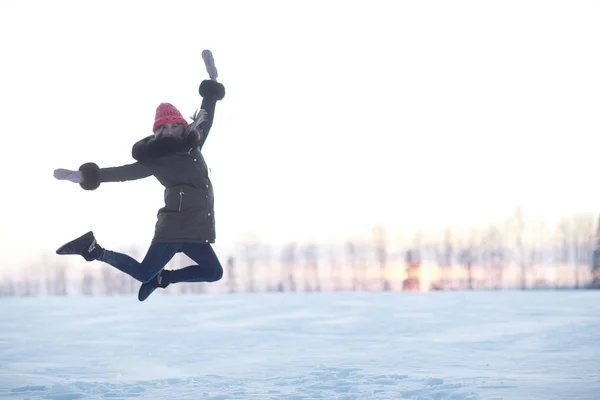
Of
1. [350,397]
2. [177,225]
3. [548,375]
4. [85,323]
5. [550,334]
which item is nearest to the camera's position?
[177,225]

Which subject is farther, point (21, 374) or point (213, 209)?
point (21, 374)

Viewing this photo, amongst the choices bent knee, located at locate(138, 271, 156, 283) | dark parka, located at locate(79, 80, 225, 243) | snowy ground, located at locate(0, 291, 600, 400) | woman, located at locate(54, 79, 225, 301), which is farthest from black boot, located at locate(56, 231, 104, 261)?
snowy ground, located at locate(0, 291, 600, 400)

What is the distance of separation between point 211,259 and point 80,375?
1339cm

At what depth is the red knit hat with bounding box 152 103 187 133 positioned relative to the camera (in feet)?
14.4

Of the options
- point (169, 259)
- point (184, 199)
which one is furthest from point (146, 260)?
point (184, 199)

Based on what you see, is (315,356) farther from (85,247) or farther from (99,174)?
(99,174)

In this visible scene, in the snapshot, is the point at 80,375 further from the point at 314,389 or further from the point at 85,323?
the point at 85,323

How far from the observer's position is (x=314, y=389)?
13.6 metres

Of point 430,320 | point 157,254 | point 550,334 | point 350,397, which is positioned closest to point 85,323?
point 430,320

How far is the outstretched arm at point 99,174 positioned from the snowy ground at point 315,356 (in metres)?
9.31

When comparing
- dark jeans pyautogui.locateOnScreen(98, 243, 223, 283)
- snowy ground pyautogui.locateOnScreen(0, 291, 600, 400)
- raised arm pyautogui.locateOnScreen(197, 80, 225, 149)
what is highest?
raised arm pyautogui.locateOnScreen(197, 80, 225, 149)

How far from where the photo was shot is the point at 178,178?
443 cm

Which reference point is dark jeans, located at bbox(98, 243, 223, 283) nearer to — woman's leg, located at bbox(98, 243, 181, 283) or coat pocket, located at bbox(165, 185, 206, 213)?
woman's leg, located at bbox(98, 243, 181, 283)

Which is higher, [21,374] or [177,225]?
[177,225]
